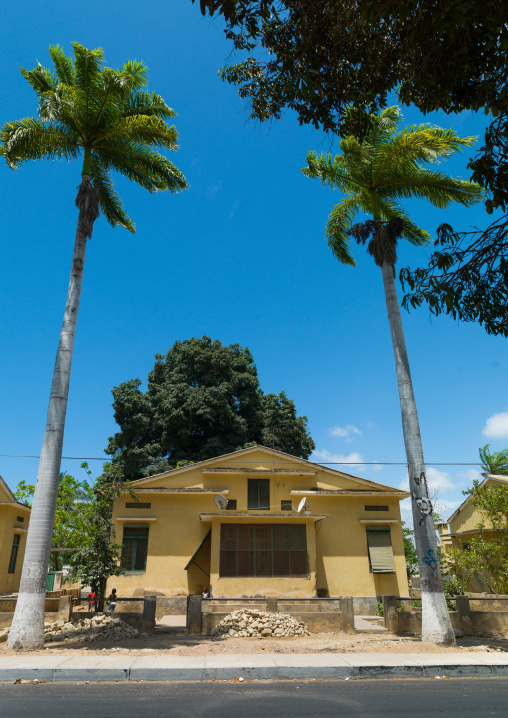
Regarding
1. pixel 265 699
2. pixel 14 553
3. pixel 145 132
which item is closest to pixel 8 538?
pixel 14 553

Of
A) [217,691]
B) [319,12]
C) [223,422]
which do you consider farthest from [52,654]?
[223,422]

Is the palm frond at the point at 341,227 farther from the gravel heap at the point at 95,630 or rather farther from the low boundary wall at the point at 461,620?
the gravel heap at the point at 95,630

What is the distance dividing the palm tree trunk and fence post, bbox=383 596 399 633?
30.6 ft

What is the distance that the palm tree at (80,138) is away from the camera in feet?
41.5

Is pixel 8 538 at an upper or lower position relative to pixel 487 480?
lower

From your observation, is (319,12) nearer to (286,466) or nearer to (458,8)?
(458,8)

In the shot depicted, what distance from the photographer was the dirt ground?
10961 millimetres

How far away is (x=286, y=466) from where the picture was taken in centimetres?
2177

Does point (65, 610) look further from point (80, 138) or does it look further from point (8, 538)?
point (80, 138)

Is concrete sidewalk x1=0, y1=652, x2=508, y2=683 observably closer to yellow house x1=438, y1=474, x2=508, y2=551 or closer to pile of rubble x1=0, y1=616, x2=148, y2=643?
pile of rubble x1=0, y1=616, x2=148, y2=643

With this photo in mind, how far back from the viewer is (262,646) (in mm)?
11703

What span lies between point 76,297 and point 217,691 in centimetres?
1052

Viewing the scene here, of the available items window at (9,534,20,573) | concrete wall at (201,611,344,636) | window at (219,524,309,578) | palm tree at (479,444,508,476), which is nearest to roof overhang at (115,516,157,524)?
window at (219,524,309,578)

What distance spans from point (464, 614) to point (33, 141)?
751 inches
